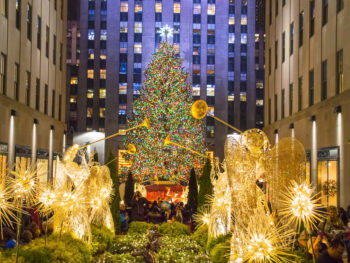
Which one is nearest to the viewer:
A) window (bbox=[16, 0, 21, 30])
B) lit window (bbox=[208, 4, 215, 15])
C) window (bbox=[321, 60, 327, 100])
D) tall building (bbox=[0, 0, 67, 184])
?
tall building (bbox=[0, 0, 67, 184])

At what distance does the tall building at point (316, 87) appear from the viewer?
19.2m

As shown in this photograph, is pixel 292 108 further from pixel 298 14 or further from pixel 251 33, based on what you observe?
pixel 251 33

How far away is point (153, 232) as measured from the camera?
36.4 feet

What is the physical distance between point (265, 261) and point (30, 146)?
2076 cm

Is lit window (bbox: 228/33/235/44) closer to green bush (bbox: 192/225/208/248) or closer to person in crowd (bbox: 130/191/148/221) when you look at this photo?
person in crowd (bbox: 130/191/148/221)

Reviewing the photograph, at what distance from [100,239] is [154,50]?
4768cm

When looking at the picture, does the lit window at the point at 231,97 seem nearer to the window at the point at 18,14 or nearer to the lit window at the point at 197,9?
the lit window at the point at 197,9

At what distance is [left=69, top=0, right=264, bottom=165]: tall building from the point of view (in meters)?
59.1

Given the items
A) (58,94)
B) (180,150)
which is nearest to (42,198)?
(58,94)

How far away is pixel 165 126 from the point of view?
3838 cm

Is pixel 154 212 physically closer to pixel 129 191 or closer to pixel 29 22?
pixel 129 191

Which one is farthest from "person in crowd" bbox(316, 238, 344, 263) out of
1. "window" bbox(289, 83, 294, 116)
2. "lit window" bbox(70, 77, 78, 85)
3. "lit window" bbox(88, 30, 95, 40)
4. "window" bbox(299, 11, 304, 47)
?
"lit window" bbox(70, 77, 78, 85)

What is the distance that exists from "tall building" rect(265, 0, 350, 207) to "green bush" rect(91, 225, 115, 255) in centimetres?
931

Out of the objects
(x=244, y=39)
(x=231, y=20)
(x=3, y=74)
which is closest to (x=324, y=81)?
(x=3, y=74)
